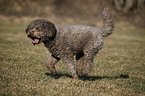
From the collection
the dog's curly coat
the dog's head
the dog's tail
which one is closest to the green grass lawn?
the dog's curly coat

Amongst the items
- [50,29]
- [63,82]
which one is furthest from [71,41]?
[63,82]

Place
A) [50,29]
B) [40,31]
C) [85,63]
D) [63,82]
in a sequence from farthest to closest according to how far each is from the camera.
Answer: [85,63] → [63,82] → [50,29] → [40,31]

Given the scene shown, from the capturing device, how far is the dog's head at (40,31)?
4.53m

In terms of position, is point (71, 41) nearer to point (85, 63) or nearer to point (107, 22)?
point (85, 63)

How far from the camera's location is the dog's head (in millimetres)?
4526

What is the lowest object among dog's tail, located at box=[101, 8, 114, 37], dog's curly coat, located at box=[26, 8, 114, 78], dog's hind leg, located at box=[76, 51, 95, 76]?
dog's hind leg, located at box=[76, 51, 95, 76]

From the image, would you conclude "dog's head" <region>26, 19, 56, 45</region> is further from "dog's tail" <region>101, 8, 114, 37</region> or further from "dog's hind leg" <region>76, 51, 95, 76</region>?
"dog's tail" <region>101, 8, 114, 37</region>

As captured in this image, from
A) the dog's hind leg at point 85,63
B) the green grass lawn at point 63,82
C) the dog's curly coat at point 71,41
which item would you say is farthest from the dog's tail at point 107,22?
the green grass lawn at point 63,82

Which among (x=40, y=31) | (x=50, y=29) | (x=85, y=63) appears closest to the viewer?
(x=40, y=31)

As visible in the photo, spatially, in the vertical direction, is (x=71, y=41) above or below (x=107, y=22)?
below

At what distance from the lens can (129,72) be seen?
6820 millimetres

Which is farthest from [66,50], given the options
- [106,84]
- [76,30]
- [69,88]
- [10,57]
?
[10,57]

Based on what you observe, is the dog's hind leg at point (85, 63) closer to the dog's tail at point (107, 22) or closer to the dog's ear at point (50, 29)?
the dog's tail at point (107, 22)

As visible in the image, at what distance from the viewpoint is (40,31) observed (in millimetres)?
4605
